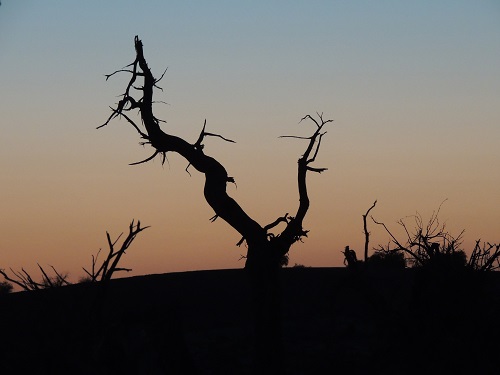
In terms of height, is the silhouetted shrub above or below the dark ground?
above

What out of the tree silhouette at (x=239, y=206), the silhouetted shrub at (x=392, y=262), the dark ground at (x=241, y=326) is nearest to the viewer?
the dark ground at (x=241, y=326)

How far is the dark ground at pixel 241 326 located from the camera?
1027 cm

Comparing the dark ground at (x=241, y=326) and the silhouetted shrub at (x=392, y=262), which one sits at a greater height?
the silhouetted shrub at (x=392, y=262)

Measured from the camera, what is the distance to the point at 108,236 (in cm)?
953

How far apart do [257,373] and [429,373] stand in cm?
332

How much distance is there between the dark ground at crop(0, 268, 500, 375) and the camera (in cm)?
1027

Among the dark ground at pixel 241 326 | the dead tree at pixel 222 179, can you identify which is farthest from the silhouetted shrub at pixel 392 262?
the dead tree at pixel 222 179

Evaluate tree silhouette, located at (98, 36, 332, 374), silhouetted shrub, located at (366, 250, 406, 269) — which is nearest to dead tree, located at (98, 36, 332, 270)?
tree silhouette, located at (98, 36, 332, 374)

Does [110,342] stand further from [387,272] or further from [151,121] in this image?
[387,272]

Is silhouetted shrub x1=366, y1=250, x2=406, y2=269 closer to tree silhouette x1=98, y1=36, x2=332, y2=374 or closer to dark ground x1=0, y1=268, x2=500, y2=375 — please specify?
dark ground x1=0, y1=268, x2=500, y2=375

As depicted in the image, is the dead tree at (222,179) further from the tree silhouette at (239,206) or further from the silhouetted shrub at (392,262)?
the silhouetted shrub at (392,262)

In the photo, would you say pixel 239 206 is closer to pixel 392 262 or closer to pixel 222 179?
pixel 222 179

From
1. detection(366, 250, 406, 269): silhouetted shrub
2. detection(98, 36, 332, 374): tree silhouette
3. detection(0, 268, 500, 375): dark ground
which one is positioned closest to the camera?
detection(0, 268, 500, 375): dark ground

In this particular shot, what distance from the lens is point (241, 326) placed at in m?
22.4
